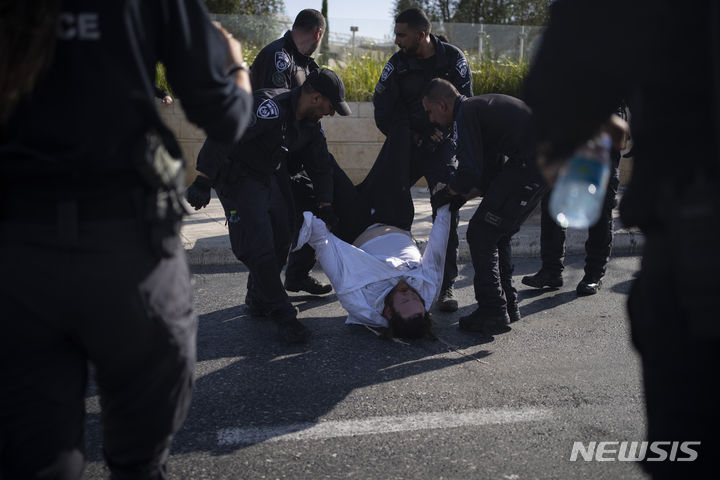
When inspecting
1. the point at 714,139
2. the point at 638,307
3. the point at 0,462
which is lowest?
the point at 0,462

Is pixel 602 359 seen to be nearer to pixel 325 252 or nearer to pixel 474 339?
pixel 474 339

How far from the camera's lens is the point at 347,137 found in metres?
9.98

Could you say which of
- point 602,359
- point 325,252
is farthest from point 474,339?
point 325,252

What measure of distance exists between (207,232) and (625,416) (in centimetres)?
469

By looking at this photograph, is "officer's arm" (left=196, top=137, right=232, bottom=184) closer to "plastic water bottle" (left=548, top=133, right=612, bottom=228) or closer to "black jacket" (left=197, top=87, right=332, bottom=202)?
"black jacket" (left=197, top=87, right=332, bottom=202)

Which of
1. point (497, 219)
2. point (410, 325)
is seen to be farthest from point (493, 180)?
point (410, 325)

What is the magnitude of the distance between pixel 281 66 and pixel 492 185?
A: 219 centimetres

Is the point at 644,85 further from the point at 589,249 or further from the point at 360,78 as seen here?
Answer: the point at 360,78

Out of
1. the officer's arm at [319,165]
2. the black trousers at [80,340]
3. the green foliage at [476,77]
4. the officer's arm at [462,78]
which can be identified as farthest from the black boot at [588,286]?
the green foliage at [476,77]

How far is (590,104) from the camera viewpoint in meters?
1.38

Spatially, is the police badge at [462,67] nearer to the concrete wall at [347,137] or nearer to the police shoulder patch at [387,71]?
the police shoulder patch at [387,71]

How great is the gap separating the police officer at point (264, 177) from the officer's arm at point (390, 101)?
3.57 ft

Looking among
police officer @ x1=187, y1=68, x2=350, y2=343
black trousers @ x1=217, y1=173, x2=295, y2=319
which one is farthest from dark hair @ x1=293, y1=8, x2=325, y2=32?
black trousers @ x1=217, y1=173, x2=295, y2=319

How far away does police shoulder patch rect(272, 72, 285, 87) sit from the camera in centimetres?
554
